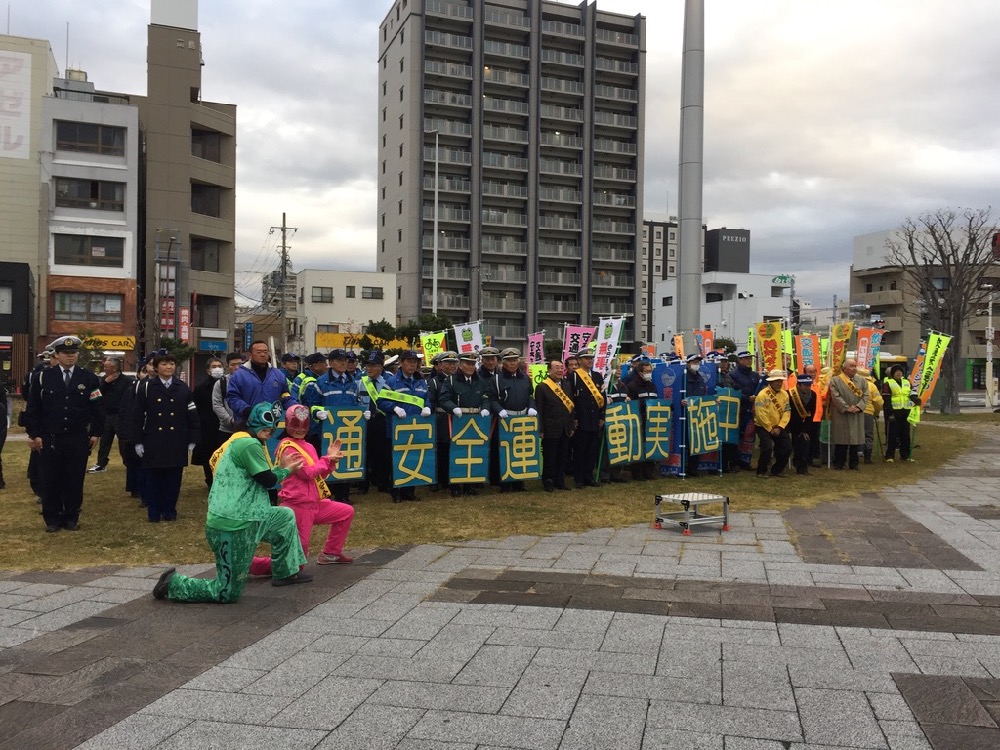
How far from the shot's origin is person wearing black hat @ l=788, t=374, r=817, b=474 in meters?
12.2

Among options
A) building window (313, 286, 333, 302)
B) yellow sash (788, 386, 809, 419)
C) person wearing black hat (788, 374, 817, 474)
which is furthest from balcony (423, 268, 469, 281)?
yellow sash (788, 386, 809, 419)

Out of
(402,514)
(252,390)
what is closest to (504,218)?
(252,390)

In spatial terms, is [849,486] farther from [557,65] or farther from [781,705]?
[557,65]

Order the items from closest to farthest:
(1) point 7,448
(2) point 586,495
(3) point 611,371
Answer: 1. (2) point 586,495
2. (3) point 611,371
3. (1) point 7,448

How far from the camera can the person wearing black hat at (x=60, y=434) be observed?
794 cm

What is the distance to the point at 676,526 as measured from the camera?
816 cm

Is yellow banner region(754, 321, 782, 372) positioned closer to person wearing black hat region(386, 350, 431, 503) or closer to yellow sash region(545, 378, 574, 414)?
yellow sash region(545, 378, 574, 414)

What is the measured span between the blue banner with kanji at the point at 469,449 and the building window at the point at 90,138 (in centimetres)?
3725

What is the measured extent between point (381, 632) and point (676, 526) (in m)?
4.10

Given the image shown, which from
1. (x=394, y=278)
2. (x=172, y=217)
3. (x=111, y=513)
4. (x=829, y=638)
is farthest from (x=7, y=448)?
(x=394, y=278)

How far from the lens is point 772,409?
11.6 metres

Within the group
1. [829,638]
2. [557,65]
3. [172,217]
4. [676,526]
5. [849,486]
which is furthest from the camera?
[557,65]

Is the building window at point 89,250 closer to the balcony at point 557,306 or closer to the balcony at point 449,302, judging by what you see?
the balcony at point 449,302

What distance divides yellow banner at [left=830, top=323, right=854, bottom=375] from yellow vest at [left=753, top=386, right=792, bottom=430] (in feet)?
6.41
